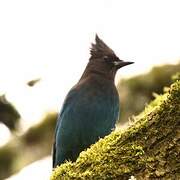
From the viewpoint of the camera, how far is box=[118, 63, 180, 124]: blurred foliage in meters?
4.79

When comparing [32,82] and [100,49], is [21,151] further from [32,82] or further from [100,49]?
[100,49]

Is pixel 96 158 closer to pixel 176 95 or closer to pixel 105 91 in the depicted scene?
pixel 176 95

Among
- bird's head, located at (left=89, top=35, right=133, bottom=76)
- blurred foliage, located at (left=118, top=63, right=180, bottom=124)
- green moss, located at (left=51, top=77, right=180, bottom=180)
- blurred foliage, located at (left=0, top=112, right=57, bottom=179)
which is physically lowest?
green moss, located at (left=51, top=77, right=180, bottom=180)

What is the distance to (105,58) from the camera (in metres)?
5.11

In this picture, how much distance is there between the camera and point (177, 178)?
2172 mm

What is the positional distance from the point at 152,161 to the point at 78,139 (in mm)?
2114

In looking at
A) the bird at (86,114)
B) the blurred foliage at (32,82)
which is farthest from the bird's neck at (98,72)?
the blurred foliage at (32,82)

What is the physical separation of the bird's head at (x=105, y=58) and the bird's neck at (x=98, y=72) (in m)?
0.04

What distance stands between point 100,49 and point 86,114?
84cm

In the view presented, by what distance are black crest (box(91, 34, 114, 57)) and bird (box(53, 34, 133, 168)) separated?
0.58 ft

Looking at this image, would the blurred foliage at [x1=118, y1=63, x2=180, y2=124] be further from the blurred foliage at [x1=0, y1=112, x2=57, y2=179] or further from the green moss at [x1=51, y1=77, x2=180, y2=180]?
the green moss at [x1=51, y1=77, x2=180, y2=180]

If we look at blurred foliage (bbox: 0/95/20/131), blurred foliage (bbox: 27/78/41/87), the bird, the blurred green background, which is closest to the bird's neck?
the bird

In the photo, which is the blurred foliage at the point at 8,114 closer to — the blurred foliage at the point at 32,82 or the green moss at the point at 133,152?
the blurred foliage at the point at 32,82

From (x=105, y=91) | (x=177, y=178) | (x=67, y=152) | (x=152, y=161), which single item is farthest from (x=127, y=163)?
(x=105, y=91)
